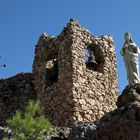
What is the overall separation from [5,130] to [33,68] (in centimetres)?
668

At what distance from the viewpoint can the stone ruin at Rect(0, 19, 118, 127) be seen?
1994cm

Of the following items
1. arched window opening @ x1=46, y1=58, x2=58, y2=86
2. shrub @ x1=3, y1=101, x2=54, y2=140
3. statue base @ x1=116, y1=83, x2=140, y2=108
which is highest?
arched window opening @ x1=46, y1=58, x2=58, y2=86

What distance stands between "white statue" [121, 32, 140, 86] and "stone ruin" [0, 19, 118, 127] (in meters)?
3.46

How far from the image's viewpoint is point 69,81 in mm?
20219

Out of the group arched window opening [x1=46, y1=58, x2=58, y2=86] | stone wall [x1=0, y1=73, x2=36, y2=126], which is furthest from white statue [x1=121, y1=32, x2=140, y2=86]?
stone wall [x1=0, y1=73, x2=36, y2=126]

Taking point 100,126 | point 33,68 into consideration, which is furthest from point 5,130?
point 33,68

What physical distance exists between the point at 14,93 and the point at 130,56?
7583mm

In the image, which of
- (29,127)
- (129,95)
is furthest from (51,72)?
(129,95)

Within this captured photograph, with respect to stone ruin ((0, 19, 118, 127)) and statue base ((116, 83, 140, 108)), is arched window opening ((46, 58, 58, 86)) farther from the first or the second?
statue base ((116, 83, 140, 108))

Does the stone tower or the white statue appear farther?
the stone tower

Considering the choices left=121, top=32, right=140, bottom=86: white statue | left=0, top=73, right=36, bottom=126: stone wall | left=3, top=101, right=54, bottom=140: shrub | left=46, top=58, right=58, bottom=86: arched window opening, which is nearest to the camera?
left=3, top=101, right=54, bottom=140: shrub

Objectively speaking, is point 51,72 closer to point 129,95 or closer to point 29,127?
point 29,127

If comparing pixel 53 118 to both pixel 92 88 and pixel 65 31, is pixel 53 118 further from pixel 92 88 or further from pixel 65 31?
pixel 65 31

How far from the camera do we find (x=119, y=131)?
13.1 m
